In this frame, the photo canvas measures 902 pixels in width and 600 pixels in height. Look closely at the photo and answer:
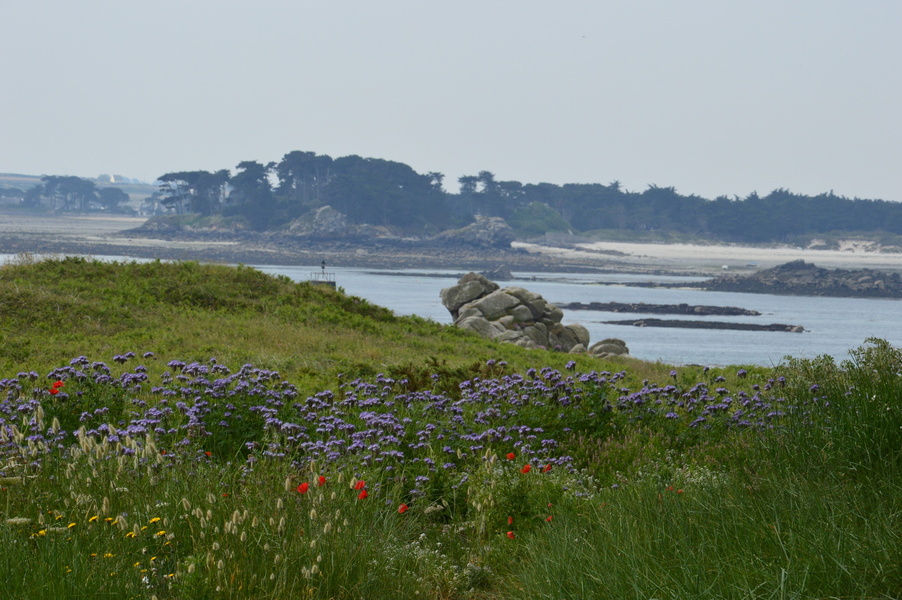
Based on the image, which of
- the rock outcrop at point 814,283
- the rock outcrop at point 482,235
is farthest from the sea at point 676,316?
the rock outcrop at point 482,235

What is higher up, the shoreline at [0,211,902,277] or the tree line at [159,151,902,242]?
the tree line at [159,151,902,242]

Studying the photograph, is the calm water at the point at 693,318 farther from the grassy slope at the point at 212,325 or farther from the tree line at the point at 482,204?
the tree line at the point at 482,204

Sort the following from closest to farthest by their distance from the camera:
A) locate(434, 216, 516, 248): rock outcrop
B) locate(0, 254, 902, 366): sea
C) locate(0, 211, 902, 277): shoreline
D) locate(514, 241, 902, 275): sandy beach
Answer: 1. locate(0, 254, 902, 366): sea
2. locate(0, 211, 902, 277): shoreline
3. locate(514, 241, 902, 275): sandy beach
4. locate(434, 216, 516, 248): rock outcrop

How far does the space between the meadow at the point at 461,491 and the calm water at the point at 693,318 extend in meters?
20.7

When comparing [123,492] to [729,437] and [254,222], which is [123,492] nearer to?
[729,437]

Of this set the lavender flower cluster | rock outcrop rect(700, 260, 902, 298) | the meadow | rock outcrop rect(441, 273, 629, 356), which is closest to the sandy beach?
rock outcrop rect(700, 260, 902, 298)

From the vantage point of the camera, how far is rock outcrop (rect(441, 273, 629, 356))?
34.4 meters

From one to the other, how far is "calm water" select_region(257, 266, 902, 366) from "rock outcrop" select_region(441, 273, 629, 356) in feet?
12.2

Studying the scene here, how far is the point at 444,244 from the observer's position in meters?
165

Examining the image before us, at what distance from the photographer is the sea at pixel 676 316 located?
5291 centimetres

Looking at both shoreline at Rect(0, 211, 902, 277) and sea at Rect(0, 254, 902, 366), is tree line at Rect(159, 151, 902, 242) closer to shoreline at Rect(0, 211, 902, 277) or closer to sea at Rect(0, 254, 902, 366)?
shoreline at Rect(0, 211, 902, 277)

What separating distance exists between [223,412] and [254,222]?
520 ft

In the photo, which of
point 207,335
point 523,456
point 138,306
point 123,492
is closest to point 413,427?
point 523,456

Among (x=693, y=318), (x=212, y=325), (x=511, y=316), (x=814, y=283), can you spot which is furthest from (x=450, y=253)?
(x=212, y=325)
